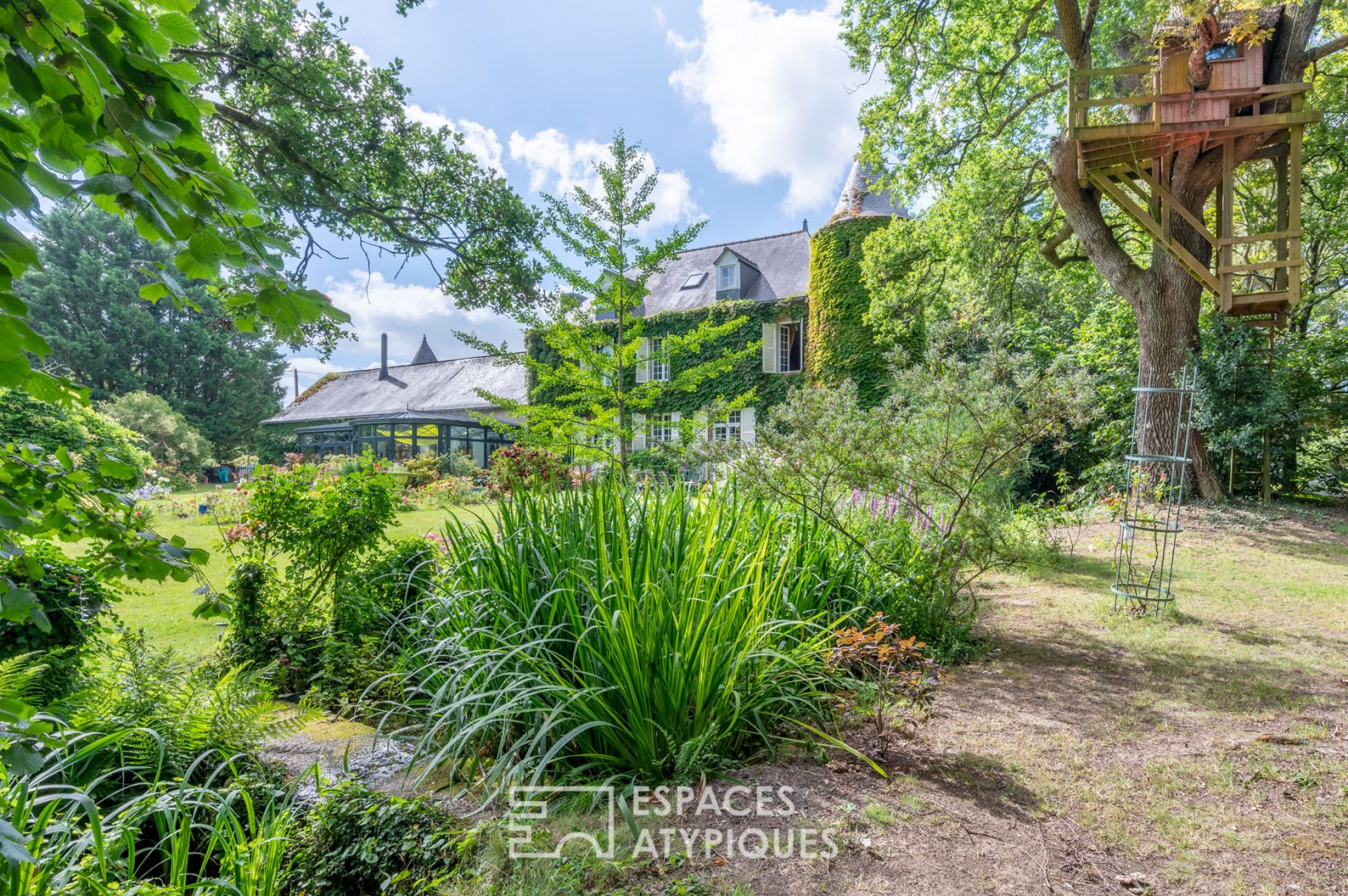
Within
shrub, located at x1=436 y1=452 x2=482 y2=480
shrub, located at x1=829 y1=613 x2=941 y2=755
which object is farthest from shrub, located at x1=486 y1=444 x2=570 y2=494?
shrub, located at x1=436 y1=452 x2=482 y2=480

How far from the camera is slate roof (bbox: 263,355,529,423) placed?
25656mm

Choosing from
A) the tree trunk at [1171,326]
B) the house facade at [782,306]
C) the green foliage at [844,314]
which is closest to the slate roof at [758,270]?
the house facade at [782,306]

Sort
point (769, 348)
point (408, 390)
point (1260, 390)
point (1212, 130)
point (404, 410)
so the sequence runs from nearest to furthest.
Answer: point (1212, 130)
point (1260, 390)
point (769, 348)
point (404, 410)
point (408, 390)

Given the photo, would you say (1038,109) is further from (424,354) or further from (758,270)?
(424,354)

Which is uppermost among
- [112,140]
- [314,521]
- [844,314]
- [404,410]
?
[844,314]

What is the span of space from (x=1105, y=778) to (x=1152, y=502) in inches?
264

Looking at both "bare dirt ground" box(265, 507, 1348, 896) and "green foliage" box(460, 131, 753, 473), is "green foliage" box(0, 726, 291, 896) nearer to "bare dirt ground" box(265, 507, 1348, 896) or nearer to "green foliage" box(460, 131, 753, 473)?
"bare dirt ground" box(265, 507, 1348, 896)

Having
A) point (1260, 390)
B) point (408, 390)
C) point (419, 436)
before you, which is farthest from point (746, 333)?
point (408, 390)

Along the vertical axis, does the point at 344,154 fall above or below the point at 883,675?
above

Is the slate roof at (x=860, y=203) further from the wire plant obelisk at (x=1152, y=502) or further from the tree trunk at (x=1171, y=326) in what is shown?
the wire plant obelisk at (x=1152, y=502)

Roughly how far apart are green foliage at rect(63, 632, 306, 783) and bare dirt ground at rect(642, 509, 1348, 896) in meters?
1.62

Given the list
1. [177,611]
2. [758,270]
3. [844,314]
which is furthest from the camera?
[758,270]

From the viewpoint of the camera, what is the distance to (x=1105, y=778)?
2.16 metres

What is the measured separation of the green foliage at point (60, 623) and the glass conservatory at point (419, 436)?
19.1 metres
